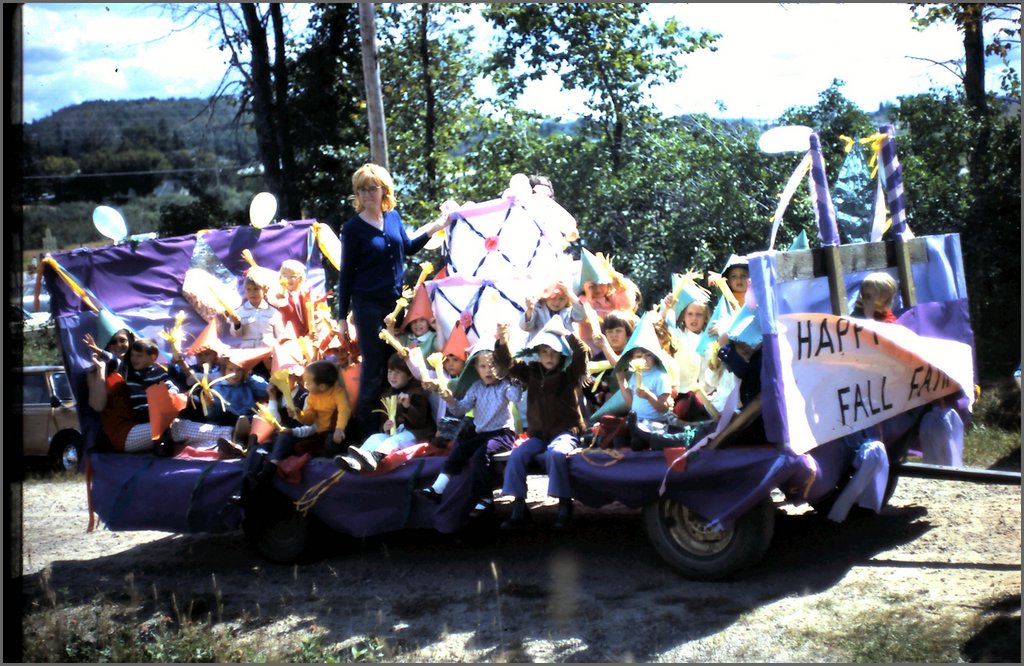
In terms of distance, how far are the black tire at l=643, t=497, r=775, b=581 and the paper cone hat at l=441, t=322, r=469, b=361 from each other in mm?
Answer: 1552

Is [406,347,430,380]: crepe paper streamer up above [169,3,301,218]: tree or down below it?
below

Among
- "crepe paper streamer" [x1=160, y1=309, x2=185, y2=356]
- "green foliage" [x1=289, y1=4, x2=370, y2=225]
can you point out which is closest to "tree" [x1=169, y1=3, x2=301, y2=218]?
"green foliage" [x1=289, y1=4, x2=370, y2=225]

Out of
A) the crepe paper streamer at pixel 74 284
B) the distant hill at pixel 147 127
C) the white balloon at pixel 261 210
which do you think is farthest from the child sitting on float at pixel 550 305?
the distant hill at pixel 147 127

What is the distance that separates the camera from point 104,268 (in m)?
8.29

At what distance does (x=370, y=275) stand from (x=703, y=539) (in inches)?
108

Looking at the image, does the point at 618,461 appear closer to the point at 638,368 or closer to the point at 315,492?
the point at 638,368

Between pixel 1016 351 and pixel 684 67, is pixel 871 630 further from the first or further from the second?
pixel 684 67

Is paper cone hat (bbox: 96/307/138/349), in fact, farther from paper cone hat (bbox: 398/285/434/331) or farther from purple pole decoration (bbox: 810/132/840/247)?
purple pole decoration (bbox: 810/132/840/247)

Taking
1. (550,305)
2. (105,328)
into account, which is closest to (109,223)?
(105,328)

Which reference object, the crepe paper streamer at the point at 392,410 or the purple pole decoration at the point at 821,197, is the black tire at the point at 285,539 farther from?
the purple pole decoration at the point at 821,197

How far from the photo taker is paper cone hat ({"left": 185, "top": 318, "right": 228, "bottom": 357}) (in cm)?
803

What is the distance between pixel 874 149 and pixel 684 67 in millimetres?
5943

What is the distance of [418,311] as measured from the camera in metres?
7.57

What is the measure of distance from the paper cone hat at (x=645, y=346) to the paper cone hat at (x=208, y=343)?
114 inches
